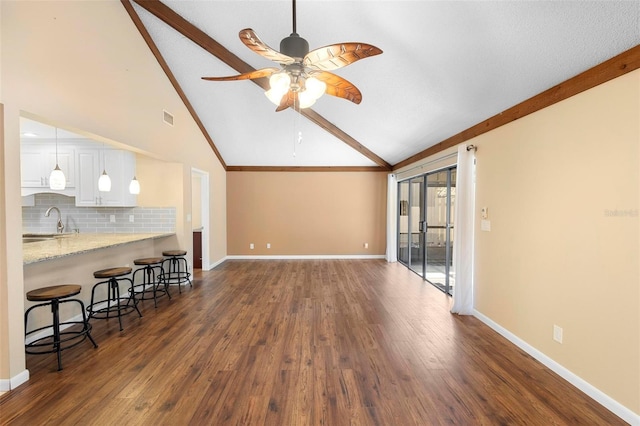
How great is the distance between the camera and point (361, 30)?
9.66 ft

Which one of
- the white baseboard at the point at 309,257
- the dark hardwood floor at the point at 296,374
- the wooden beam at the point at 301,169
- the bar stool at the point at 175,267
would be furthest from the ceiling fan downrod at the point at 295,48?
the white baseboard at the point at 309,257

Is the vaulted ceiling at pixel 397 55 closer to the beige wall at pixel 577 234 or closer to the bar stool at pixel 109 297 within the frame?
the beige wall at pixel 577 234

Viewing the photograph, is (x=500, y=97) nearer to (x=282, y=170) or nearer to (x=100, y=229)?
(x=282, y=170)

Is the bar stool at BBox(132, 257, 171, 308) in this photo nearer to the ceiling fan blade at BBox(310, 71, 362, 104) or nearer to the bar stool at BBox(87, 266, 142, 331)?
the bar stool at BBox(87, 266, 142, 331)

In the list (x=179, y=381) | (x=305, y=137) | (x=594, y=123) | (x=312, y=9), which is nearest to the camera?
(x=594, y=123)

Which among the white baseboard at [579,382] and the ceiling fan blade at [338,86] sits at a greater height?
the ceiling fan blade at [338,86]

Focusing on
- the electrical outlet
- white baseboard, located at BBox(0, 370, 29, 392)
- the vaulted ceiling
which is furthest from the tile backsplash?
the electrical outlet

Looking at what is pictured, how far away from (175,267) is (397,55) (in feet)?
15.9

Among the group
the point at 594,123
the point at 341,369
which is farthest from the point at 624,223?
the point at 341,369

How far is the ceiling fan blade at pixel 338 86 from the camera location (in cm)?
229

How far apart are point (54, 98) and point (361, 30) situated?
2983mm

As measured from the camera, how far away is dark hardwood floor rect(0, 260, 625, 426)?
76.2 inches

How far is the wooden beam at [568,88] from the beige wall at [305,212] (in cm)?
383

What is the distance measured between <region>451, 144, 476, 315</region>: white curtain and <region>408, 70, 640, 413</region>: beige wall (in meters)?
0.41
